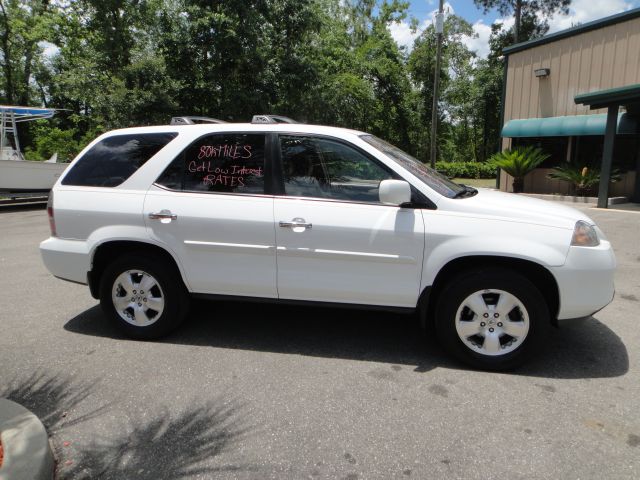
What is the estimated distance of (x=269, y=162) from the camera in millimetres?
4000

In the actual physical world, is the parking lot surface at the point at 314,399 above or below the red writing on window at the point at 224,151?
below

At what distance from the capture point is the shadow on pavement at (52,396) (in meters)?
3.06

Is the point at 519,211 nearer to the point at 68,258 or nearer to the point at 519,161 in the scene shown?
the point at 68,258

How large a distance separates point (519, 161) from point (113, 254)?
15.5 m

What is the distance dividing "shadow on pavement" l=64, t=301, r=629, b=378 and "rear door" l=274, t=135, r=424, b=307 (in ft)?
1.66

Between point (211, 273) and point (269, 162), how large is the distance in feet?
3.37

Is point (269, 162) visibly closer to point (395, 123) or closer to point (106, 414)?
point (106, 414)

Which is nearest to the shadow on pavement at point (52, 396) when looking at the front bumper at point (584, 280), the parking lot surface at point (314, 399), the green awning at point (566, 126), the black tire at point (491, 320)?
the parking lot surface at point (314, 399)

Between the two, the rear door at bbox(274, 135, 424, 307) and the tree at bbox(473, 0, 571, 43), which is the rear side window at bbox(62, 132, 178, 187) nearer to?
the rear door at bbox(274, 135, 424, 307)

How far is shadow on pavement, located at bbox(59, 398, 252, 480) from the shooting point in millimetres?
2539

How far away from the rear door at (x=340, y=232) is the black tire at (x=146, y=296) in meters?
0.97

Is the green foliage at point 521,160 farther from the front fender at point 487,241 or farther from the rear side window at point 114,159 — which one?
the rear side window at point 114,159

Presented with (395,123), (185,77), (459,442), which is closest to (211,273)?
(459,442)

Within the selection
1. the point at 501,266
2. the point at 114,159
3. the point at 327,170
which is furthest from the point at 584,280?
the point at 114,159
